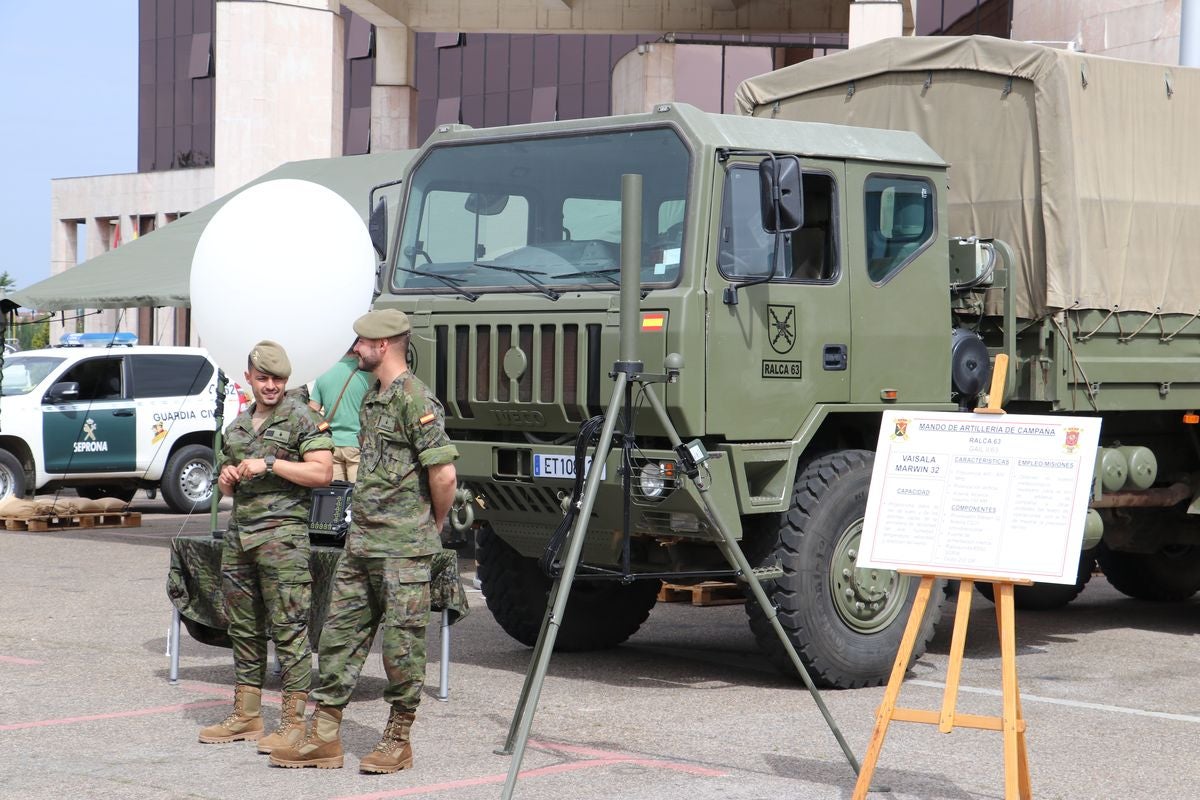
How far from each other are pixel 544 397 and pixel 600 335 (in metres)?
0.48

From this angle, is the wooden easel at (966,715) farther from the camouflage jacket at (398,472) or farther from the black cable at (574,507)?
the camouflage jacket at (398,472)

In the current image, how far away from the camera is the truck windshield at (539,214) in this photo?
841 centimetres

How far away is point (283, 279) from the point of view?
8.48 meters

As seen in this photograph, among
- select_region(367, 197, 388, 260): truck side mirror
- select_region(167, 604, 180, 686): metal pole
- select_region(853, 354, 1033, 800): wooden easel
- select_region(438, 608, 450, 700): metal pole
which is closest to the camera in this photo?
select_region(853, 354, 1033, 800): wooden easel

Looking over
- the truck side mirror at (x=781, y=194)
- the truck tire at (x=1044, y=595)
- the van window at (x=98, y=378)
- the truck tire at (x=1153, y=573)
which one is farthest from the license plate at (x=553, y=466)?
the van window at (x=98, y=378)

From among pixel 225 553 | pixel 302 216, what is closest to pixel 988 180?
pixel 302 216

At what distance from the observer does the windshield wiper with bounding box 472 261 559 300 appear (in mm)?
8586

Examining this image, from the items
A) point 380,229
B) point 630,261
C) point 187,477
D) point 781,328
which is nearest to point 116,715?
point 380,229

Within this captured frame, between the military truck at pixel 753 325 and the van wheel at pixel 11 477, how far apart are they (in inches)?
409

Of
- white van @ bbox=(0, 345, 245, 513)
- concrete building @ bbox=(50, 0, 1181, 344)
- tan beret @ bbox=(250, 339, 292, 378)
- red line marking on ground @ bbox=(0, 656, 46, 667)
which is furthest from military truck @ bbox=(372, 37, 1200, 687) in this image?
white van @ bbox=(0, 345, 245, 513)

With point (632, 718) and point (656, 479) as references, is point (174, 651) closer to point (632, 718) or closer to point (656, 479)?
point (632, 718)

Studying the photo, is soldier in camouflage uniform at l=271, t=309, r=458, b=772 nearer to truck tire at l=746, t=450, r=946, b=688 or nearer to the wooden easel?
the wooden easel

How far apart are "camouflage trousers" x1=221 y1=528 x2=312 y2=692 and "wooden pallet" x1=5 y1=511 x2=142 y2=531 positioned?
10.8 m

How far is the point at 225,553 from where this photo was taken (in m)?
7.28
